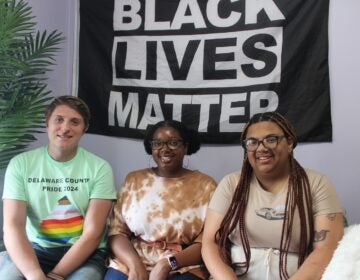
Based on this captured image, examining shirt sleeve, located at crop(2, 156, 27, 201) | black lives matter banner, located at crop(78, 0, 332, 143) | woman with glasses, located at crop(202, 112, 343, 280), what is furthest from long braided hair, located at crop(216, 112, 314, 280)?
shirt sleeve, located at crop(2, 156, 27, 201)

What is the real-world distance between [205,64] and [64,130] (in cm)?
108

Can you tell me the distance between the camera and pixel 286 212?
1644mm

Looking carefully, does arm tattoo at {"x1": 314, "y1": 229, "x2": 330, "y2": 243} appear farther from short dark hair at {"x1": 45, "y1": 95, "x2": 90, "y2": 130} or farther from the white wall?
Answer: short dark hair at {"x1": 45, "y1": 95, "x2": 90, "y2": 130}

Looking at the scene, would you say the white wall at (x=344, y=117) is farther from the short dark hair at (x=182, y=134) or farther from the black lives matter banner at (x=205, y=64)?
the short dark hair at (x=182, y=134)

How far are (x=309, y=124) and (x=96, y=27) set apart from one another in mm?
1611

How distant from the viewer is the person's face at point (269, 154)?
1666 millimetres

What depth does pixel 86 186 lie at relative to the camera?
1.88 metres

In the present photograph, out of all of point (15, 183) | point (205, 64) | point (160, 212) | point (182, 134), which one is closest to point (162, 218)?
point (160, 212)

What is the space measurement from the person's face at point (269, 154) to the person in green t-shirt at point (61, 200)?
27.8 inches

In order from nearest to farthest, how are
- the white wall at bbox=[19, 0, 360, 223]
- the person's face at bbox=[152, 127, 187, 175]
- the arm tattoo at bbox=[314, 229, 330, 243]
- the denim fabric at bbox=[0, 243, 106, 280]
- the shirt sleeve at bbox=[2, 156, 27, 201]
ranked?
the arm tattoo at bbox=[314, 229, 330, 243], the denim fabric at bbox=[0, 243, 106, 280], the shirt sleeve at bbox=[2, 156, 27, 201], the person's face at bbox=[152, 127, 187, 175], the white wall at bbox=[19, 0, 360, 223]

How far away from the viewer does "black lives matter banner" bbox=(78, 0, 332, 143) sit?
2.32 m

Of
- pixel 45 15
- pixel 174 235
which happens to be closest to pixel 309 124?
pixel 174 235

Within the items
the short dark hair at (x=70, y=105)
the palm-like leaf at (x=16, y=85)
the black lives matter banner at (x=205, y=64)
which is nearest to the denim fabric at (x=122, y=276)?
the short dark hair at (x=70, y=105)

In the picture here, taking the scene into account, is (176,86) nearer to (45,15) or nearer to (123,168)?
(123,168)
